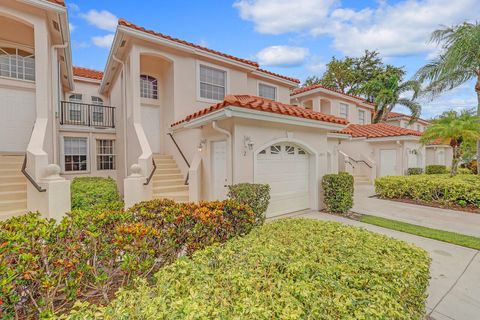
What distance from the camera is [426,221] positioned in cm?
831

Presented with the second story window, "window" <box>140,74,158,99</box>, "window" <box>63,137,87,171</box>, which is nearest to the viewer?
"window" <box>140,74,158,99</box>

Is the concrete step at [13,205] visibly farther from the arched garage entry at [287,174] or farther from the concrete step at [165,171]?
the arched garage entry at [287,174]

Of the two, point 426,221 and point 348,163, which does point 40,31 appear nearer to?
point 426,221

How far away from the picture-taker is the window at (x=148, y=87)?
39.8ft

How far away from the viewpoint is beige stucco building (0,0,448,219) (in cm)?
730

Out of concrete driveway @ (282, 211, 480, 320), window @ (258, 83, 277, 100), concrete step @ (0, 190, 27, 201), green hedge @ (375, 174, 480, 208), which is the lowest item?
concrete driveway @ (282, 211, 480, 320)

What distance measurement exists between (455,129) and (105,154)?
1860 centimetres

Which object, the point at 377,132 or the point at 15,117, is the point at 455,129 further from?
the point at 15,117

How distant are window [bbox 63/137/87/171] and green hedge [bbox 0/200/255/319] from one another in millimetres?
11376

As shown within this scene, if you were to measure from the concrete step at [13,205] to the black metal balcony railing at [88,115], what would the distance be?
7.27m

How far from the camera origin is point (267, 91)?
50.3ft

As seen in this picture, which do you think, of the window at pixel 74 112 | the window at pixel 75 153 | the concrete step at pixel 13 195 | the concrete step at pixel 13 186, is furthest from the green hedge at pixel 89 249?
the window at pixel 74 112

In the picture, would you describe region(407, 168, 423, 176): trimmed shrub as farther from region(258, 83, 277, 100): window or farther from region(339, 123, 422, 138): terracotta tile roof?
region(258, 83, 277, 100): window

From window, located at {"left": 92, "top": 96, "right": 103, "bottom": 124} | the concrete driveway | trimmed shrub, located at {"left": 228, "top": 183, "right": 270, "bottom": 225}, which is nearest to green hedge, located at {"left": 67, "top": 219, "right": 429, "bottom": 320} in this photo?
the concrete driveway
